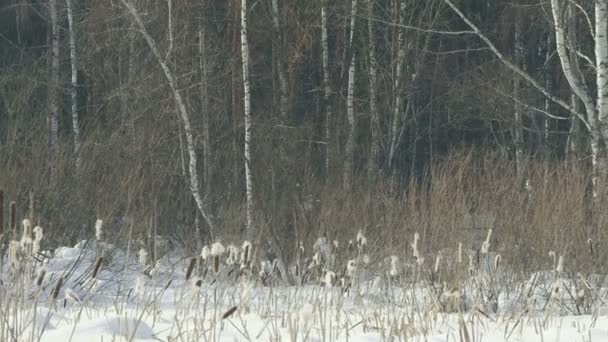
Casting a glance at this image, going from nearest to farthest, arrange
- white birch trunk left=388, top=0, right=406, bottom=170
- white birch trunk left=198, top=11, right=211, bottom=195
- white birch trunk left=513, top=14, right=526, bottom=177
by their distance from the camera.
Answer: white birch trunk left=198, top=11, right=211, bottom=195, white birch trunk left=388, top=0, right=406, bottom=170, white birch trunk left=513, top=14, right=526, bottom=177

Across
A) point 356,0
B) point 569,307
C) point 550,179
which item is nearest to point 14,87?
point 356,0

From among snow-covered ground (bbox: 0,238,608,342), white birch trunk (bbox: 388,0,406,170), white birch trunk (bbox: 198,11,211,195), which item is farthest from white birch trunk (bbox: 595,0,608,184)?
white birch trunk (bbox: 388,0,406,170)

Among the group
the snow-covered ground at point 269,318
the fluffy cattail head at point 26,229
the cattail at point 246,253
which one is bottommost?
the snow-covered ground at point 269,318

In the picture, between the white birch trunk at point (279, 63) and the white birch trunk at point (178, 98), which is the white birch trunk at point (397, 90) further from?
the white birch trunk at point (178, 98)

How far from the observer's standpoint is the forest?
870 centimetres

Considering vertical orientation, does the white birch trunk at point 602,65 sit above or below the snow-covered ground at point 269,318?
above

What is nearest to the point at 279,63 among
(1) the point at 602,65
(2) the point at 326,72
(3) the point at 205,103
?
(2) the point at 326,72

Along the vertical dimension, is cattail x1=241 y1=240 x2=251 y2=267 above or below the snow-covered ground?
above

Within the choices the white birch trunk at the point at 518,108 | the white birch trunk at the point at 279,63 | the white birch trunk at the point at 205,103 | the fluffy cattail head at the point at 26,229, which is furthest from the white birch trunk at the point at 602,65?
the fluffy cattail head at the point at 26,229

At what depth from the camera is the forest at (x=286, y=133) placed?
8703 mm

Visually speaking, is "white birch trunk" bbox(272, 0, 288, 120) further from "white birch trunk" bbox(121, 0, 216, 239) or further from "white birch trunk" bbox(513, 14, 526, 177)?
"white birch trunk" bbox(513, 14, 526, 177)

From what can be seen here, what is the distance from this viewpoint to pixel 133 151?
12273 millimetres

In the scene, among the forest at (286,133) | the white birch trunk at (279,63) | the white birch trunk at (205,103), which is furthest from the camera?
the white birch trunk at (279,63)

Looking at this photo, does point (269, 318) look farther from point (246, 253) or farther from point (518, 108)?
point (518, 108)
